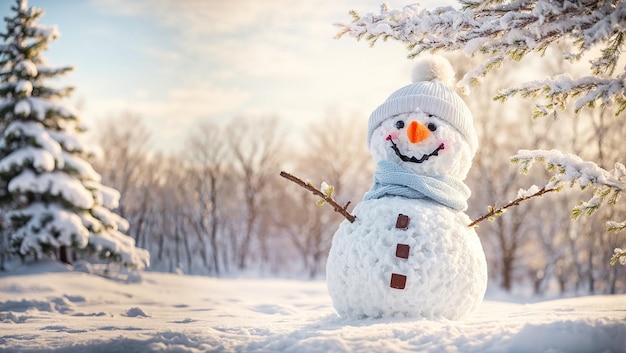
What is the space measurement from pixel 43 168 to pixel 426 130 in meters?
7.72

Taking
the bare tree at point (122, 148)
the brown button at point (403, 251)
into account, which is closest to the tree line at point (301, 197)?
the bare tree at point (122, 148)

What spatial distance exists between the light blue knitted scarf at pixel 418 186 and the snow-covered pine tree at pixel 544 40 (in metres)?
0.77

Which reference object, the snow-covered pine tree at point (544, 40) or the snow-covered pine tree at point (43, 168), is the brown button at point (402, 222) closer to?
the snow-covered pine tree at point (544, 40)

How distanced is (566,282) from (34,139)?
1649 cm

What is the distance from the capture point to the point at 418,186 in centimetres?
402

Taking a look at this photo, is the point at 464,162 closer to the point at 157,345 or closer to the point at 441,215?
the point at 441,215

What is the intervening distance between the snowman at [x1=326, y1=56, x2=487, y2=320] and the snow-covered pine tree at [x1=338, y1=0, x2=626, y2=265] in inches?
23.9

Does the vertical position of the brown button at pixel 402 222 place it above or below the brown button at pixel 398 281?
above

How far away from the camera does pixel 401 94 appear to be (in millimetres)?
4207

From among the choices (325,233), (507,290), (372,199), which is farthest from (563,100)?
(325,233)

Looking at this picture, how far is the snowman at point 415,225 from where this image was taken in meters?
3.75

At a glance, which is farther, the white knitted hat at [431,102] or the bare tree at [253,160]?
the bare tree at [253,160]

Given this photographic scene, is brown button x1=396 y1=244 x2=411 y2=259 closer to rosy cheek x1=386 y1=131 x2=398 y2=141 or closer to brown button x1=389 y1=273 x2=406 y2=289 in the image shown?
brown button x1=389 y1=273 x2=406 y2=289

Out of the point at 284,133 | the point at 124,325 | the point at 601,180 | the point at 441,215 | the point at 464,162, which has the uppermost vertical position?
the point at 284,133
